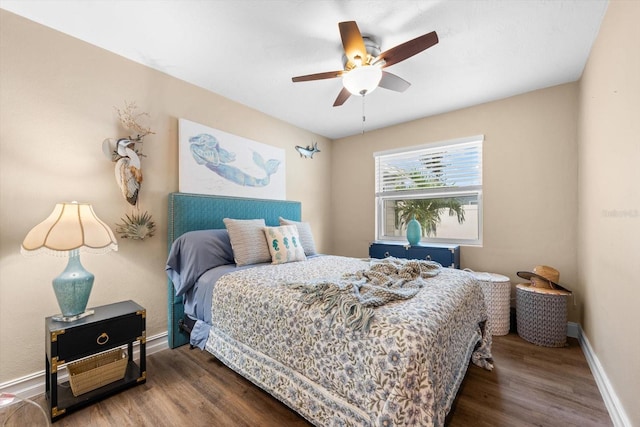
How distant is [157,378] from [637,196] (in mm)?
3103

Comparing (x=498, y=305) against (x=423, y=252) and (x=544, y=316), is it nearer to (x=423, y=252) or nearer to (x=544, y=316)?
(x=544, y=316)

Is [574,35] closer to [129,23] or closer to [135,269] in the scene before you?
[129,23]

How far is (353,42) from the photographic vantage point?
1.69m

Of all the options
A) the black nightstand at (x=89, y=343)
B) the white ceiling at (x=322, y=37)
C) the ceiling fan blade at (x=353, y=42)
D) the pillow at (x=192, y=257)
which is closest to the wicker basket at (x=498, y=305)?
the white ceiling at (x=322, y=37)

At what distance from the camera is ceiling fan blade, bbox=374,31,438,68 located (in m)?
1.55

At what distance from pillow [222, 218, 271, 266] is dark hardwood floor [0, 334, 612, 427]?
0.87 metres

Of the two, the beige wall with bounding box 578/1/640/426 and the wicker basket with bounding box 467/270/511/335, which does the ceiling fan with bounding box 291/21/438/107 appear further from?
the wicker basket with bounding box 467/270/511/335

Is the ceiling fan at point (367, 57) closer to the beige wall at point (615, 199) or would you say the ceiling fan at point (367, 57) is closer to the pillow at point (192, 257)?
the beige wall at point (615, 199)

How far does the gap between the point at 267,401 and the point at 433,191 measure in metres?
3.03

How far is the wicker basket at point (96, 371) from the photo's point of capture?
1.67 metres

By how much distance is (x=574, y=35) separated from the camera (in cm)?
193

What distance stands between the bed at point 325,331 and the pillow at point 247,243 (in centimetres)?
2

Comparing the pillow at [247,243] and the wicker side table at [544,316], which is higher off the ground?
the pillow at [247,243]

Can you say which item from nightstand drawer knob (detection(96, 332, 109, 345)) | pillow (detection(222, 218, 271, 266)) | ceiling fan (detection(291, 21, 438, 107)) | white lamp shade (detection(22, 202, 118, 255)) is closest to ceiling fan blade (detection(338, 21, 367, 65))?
ceiling fan (detection(291, 21, 438, 107))
